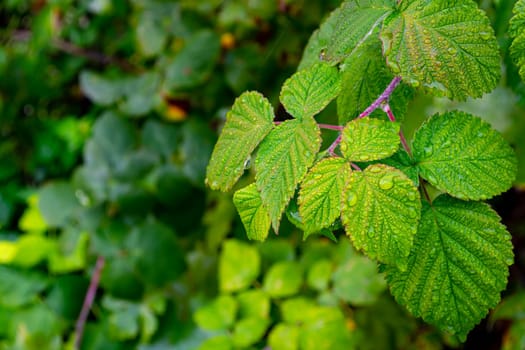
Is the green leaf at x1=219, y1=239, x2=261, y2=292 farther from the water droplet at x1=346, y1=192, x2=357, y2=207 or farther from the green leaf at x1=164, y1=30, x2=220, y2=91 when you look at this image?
the water droplet at x1=346, y1=192, x2=357, y2=207

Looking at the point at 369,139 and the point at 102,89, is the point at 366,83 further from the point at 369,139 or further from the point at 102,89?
the point at 102,89

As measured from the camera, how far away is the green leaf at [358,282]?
1.12m

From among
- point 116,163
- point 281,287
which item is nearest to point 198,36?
point 116,163

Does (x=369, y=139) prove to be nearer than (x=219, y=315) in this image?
Yes

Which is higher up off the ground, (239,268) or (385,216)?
(385,216)

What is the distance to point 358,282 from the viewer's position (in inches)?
44.6

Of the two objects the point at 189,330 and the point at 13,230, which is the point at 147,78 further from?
the point at 13,230

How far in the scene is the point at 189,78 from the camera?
1.42 m

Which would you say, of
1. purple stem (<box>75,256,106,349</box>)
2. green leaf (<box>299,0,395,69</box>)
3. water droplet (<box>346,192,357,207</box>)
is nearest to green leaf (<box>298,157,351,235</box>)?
water droplet (<box>346,192,357,207</box>)

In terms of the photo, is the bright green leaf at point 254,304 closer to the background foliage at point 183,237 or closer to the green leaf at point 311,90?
the background foliage at point 183,237

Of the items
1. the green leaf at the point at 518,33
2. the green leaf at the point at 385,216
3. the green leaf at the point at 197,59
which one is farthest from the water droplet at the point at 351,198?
the green leaf at the point at 197,59

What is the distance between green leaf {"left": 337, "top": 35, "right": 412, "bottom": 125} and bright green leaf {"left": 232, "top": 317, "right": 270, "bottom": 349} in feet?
1.97

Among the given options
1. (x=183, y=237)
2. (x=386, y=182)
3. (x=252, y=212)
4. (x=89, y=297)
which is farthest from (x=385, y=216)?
(x=89, y=297)

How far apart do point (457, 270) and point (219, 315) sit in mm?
706
